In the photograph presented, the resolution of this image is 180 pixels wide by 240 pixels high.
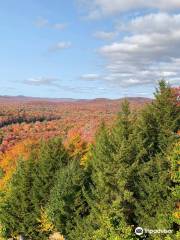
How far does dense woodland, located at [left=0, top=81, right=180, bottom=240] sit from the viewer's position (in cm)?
3938

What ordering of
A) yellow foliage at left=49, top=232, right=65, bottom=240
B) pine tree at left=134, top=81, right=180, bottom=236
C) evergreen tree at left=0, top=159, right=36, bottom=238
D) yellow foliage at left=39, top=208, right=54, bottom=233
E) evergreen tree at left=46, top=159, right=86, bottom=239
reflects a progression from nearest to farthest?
1. pine tree at left=134, top=81, right=180, bottom=236
2. evergreen tree at left=46, top=159, right=86, bottom=239
3. yellow foliage at left=39, top=208, right=54, bottom=233
4. yellow foliage at left=49, top=232, right=65, bottom=240
5. evergreen tree at left=0, top=159, right=36, bottom=238

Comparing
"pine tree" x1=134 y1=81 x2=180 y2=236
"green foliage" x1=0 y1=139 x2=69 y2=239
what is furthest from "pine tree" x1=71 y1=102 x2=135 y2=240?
"green foliage" x1=0 y1=139 x2=69 y2=239

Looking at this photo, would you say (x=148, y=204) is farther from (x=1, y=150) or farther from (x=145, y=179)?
(x=1, y=150)

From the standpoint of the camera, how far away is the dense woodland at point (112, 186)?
39.4m

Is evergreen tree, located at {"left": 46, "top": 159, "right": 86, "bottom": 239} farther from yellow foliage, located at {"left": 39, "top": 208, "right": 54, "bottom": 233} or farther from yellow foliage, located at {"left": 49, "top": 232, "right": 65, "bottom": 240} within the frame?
yellow foliage, located at {"left": 49, "top": 232, "right": 65, "bottom": 240}

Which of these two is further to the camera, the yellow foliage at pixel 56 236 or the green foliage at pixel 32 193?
the green foliage at pixel 32 193

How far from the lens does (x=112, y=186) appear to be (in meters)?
41.6

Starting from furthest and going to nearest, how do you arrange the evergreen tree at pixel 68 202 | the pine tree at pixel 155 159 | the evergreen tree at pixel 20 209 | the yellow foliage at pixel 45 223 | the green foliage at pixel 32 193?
the evergreen tree at pixel 20 209 < the green foliage at pixel 32 193 < the yellow foliage at pixel 45 223 < the evergreen tree at pixel 68 202 < the pine tree at pixel 155 159

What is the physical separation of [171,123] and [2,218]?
85.6 feet

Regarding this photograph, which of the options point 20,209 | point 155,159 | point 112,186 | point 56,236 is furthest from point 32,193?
point 155,159

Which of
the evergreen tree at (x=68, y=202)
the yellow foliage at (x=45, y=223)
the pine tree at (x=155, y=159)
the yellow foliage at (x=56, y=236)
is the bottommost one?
the yellow foliage at (x=56, y=236)

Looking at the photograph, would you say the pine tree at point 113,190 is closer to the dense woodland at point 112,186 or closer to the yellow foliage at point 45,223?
the dense woodland at point 112,186

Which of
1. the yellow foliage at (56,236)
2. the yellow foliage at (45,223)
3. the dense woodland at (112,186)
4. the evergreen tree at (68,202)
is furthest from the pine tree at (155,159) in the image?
the yellow foliage at (56,236)

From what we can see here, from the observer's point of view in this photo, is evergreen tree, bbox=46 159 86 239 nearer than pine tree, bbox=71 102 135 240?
No
